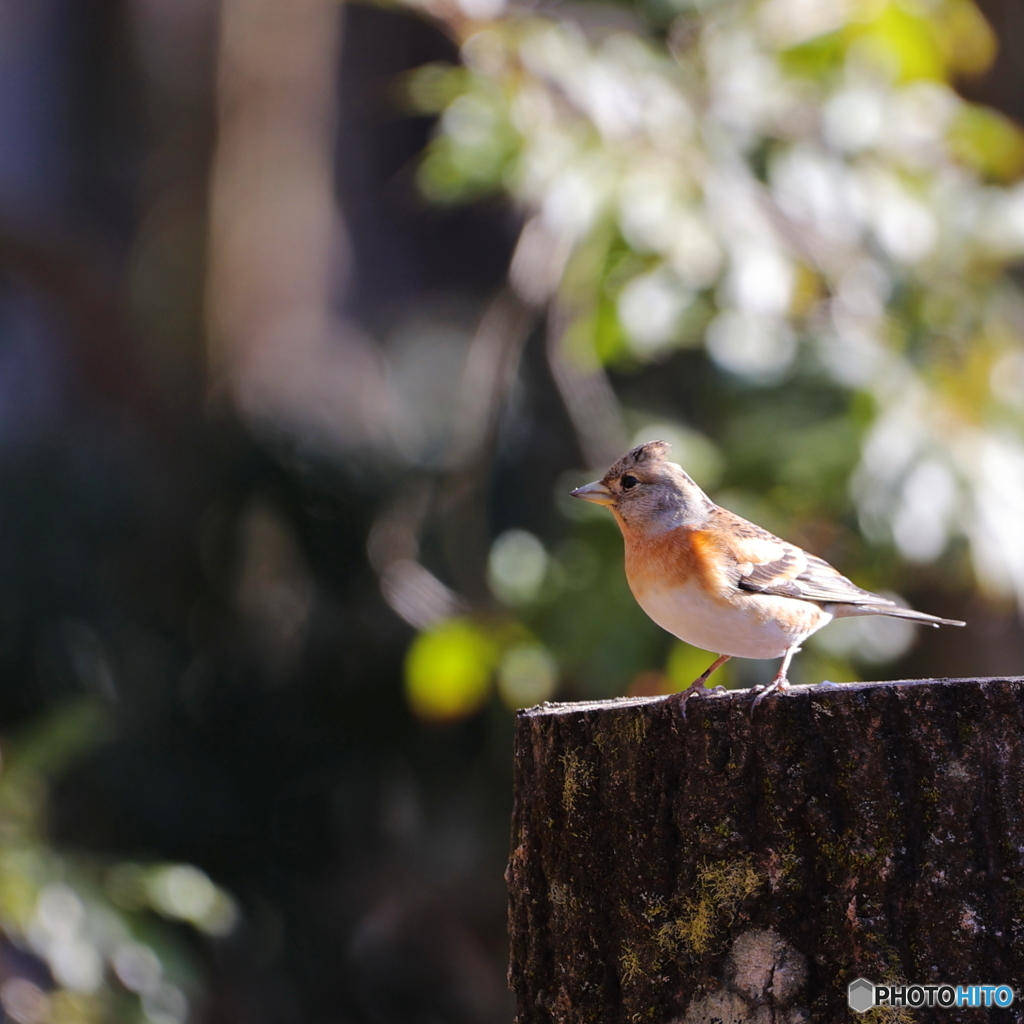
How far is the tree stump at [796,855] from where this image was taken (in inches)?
77.6

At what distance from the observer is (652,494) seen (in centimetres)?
331

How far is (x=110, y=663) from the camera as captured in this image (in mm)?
5551

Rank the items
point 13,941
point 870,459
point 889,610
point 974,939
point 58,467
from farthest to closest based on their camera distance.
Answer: point 58,467
point 13,941
point 870,459
point 889,610
point 974,939

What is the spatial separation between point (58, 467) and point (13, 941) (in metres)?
2.39

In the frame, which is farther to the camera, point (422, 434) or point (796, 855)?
point (422, 434)

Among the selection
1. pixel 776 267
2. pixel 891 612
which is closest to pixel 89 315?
pixel 776 267

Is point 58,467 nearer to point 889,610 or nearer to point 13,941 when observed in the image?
point 13,941

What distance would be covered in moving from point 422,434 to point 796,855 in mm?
4312

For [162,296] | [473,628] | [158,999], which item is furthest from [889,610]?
[162,296]

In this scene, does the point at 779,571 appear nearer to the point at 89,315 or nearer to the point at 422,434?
the point at 422,434

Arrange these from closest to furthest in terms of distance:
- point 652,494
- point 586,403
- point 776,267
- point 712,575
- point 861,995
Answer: point 861,995, point 712,575, point 652,494, point 776,267, point 586,403

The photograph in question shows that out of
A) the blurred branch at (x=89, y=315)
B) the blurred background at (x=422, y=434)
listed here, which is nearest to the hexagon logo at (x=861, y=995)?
the blurred background at (x=422, y=434)

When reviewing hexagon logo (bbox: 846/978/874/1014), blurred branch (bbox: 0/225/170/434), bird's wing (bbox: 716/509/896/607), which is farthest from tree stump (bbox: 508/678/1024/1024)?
blurred branch (bbox: 0/225/170/434)

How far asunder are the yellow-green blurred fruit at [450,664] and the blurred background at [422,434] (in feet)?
0.04
